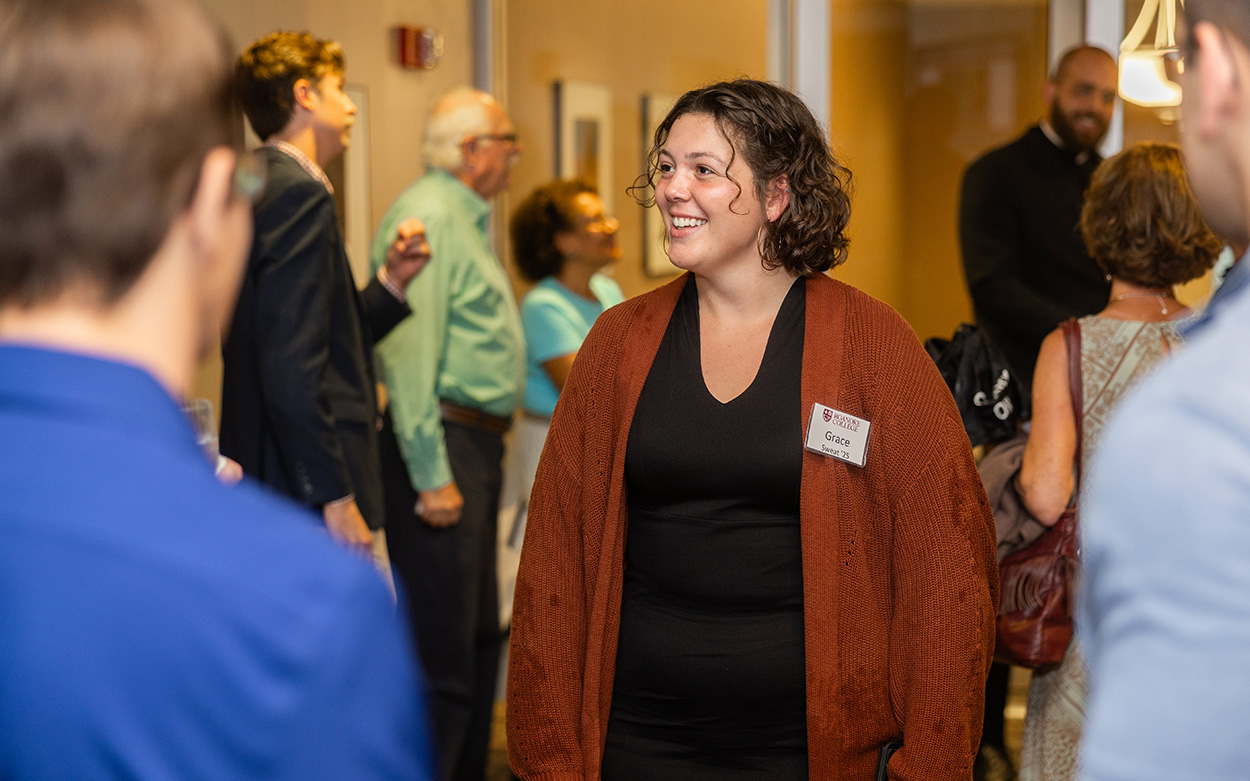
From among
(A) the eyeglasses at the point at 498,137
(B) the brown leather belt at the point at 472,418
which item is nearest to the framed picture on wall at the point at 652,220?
(A) the eyeglasses at the point at 498,137

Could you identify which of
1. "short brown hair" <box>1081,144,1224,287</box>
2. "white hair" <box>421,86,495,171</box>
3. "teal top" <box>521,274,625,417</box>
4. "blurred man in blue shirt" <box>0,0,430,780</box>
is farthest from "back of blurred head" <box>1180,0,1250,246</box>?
"teal top" <box>521,274,625,417</box>

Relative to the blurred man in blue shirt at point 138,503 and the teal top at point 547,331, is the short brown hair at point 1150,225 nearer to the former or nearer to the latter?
the teal top at point 547,331

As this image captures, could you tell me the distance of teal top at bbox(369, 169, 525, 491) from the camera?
335cm

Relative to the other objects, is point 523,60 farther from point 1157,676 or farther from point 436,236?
point 1157,676

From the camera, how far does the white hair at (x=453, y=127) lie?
3703mm

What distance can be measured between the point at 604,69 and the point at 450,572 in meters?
2.40

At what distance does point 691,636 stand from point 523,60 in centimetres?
346

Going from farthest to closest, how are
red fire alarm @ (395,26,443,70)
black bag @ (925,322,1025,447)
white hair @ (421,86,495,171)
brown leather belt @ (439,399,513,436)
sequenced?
red fire alarm @ (395,26,443,70) < white hair @ (421,86,495,171) < brown leather belt @ (439,399,513,436) < black bag @ (925,322,1025,447)

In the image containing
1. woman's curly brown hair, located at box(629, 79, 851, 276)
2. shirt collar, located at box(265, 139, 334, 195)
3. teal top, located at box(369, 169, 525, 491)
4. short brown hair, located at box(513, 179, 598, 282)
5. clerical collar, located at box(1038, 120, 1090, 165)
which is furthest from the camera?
short brown hair, located at box(513, 179, 598, 282)

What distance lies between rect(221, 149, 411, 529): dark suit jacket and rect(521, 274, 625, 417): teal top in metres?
1.30

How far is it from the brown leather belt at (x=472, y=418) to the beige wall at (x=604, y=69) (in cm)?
134

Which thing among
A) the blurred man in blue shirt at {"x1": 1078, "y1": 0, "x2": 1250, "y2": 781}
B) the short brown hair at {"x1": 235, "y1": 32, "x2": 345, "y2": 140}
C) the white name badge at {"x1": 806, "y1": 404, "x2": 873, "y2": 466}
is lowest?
the white name badge at {"x1": 806, "y1": 404, "x2": 873, "y2": 466}

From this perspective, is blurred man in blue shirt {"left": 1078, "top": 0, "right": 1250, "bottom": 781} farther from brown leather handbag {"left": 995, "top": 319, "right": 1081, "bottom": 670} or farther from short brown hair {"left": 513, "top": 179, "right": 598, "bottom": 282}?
short brown hair {"left": 513, "top": 179, "right": 598, "bottom": 282}

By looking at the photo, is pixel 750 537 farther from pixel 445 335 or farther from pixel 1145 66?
pixel 1145 66
